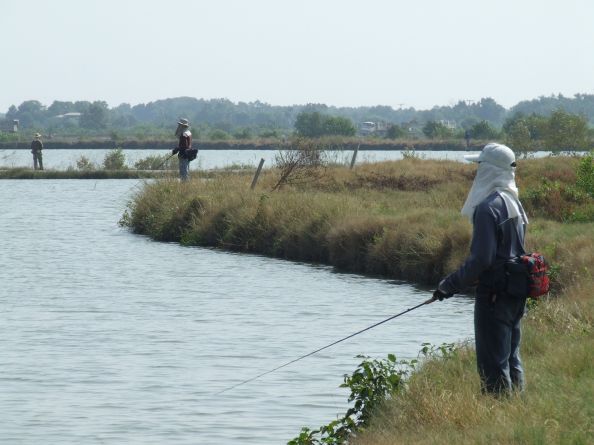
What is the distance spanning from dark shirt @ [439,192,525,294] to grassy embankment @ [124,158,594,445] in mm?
827

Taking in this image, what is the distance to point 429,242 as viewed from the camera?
21.5m

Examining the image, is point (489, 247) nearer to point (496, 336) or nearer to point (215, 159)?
point (496, 336)

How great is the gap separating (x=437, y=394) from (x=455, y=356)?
1529mm

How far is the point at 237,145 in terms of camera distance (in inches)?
4774

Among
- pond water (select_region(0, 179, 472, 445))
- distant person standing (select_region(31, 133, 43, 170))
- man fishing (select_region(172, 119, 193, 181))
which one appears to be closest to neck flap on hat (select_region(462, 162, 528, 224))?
pond water (select_region(0, 179, 472, 445))

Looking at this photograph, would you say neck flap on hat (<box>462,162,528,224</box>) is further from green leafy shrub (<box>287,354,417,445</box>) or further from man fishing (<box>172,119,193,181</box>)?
man fishing (<box>172,119,193,181</box>)

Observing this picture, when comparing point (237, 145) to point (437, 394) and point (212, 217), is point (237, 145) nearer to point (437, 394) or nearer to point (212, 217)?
point (212, 217)

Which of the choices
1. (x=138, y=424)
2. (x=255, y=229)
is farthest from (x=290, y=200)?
(x=138, y=424)

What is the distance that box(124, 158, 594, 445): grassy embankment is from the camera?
8.80 meters

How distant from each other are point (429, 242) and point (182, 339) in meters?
6.58

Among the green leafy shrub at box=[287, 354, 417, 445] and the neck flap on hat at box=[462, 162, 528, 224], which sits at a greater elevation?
the neck flap on hat at box=[462, 162, 528, 224]

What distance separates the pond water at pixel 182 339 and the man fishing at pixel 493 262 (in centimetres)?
255

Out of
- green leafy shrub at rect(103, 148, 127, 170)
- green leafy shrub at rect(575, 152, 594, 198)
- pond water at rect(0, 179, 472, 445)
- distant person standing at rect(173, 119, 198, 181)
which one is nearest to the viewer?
pond water at rect(0, 179, 472, 445)

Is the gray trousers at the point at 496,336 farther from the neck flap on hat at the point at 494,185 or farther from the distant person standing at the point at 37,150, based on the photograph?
the distant person standing at the point at 37,150
